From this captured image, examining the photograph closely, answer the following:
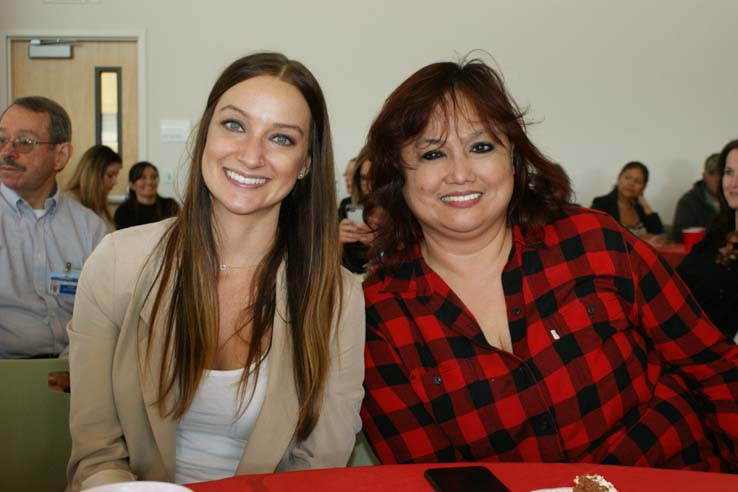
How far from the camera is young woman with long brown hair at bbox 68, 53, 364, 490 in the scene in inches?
61.7

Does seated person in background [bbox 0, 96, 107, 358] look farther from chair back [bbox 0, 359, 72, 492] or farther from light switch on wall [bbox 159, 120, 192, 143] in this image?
light switch on wall [bbox 159, 120, 192, 143]

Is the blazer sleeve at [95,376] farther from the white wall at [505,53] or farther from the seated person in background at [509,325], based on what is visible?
the white wall at [505,53]

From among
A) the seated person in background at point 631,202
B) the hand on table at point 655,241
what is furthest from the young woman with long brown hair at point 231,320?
the seated person in background at point 631,202

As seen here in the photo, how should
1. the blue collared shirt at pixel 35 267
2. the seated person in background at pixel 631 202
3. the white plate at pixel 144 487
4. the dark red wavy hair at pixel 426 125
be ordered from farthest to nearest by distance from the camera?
the seated person in background at pixel 631 202
the blue collared shirt at pixel 35 267
the dark red wavy hair at pixel 426 125
the white plate at pixel 144 487

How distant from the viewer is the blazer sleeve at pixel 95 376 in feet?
4.98

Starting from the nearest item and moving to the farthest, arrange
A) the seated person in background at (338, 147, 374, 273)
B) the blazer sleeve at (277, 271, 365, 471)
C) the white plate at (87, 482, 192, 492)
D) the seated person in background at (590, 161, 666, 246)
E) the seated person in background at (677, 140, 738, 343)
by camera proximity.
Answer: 1. the white plate at (87, 482, 192, 492)
2. the blazer sleeve at (277, 271, 365, 471)
3. the seated person in background at (677, 140, 738, 343)
4. the seated person in background at (338, 147, 374, 273)
5. the seated person in background at (590, 161, 666, 246)

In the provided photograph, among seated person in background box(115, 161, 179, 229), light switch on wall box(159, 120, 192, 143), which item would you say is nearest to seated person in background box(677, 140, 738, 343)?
seated person in background box(115, 161, 179, 229)

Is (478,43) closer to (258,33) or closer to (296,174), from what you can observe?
(258,33)

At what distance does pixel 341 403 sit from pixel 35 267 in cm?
189

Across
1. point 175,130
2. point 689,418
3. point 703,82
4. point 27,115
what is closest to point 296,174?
point 689,418

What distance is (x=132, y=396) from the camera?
157 cm

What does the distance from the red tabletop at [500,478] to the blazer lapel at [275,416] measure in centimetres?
44

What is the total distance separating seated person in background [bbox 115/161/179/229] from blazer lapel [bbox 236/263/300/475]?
4.88 meters

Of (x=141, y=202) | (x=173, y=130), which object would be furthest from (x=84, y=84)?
(x=141, y=202)
